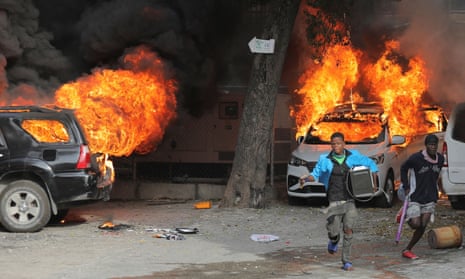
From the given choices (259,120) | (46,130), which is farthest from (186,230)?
(259,120)

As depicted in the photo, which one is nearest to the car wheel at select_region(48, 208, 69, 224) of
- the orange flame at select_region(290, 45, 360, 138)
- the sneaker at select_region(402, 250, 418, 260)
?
the sneaker at select_region(402, 250, 418, 260)

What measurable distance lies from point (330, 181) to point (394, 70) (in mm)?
10844

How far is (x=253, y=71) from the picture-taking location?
15.3 meters

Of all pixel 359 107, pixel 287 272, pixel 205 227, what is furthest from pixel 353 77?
pixel 287 272

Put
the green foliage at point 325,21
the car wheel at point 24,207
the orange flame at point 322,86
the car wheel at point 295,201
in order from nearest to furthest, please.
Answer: the car wheel at point 24,207
the green foliage at point 325,21
the car wheel at point 295,201
the orange flame at point 322,86

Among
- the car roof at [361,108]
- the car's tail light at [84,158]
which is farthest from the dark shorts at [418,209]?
the car roof at [361,108]

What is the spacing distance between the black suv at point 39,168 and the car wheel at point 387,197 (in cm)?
542

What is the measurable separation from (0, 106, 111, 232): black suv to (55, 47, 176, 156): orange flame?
37.5 inches

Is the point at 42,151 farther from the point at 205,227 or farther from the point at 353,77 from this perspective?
the point at 353,77

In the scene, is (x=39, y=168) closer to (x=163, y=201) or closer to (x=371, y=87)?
(x=163, y=201)

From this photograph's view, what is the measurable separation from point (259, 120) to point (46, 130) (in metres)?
3.90

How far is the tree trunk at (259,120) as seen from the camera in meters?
15.2

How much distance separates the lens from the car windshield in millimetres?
16391

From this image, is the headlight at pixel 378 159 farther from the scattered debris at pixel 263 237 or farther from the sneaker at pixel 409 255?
the sneaker at pixel 409 255
